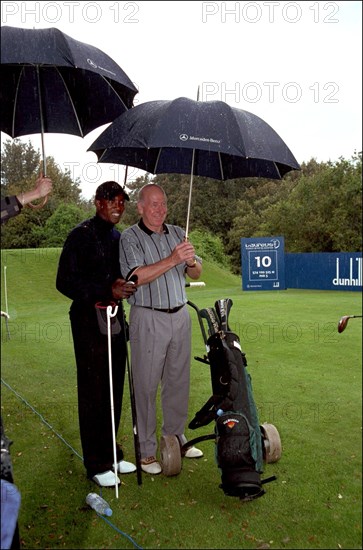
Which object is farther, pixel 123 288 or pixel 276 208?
pixel 276 208

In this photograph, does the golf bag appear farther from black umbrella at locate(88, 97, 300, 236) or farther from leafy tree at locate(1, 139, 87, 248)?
leafy tree at locate(1, 139, 87, 248)

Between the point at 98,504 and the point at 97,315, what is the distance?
80 centimetres

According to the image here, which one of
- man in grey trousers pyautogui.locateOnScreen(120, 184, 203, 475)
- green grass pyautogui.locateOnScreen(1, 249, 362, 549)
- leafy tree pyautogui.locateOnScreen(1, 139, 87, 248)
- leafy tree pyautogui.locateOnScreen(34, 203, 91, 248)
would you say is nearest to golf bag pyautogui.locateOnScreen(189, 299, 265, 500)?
green grass pyautogui.locateOnScreen(1, 249, 362, 549)

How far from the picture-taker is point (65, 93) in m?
2.91

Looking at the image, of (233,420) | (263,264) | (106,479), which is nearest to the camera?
(233,420)

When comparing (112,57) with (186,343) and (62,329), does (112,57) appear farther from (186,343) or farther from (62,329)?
(62,329)

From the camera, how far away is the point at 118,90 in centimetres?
291

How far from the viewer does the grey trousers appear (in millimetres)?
2736

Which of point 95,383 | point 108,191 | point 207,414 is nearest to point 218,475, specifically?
point 207,414

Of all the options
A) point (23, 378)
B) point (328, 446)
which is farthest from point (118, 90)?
point (23, 378)

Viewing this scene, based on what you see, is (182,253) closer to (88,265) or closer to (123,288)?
(123,288)

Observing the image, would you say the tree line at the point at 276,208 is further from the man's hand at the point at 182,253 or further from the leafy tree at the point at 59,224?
the man's hand at the point at 182,253

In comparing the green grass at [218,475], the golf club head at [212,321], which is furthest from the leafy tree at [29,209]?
the green grass at [218,475]

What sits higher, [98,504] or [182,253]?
[182,253]
